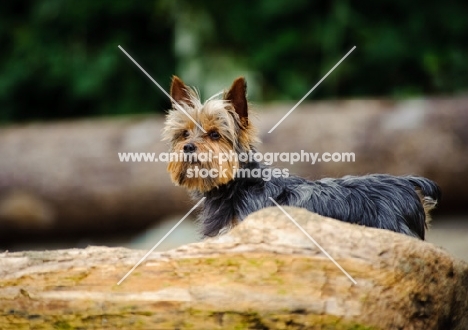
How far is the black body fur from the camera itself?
16.0 ft

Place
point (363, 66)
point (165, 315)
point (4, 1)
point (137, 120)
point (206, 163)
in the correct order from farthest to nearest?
point (4, 1) < point (363, 66) < point (137, 120) < point (206, 163) < point (165, 315)

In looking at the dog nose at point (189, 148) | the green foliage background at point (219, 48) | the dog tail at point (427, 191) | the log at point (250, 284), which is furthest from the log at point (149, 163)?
the log at point (250, 284)

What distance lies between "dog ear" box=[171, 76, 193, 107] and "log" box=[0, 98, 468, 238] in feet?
16.8

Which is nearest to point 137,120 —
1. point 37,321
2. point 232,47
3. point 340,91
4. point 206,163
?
point 232,47

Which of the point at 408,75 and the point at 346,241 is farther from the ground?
the point at 408,75

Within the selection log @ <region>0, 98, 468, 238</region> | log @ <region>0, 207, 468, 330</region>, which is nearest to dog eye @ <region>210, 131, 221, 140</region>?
log @ <region>0, 207, 468, 330</region>

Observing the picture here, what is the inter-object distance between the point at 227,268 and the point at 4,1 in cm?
1199

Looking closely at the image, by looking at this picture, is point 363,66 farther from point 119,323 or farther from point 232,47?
point 119,323

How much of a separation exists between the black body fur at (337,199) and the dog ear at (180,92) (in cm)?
63

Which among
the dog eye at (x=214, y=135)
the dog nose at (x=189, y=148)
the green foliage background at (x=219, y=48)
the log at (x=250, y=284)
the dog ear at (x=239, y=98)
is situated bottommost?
the log at (x=250, y=284)

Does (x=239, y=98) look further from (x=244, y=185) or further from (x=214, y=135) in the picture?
(x=244, y=185)

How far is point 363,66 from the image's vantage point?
44.3 feet

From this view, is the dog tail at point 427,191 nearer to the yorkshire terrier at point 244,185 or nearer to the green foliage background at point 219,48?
the yorkshire terrier at point 244,185

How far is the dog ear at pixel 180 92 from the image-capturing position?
5.35 meters
